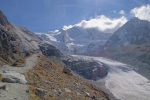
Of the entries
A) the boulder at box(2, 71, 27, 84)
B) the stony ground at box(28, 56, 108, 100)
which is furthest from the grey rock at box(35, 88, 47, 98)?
the boulder at box(2, 71, 27, 84)

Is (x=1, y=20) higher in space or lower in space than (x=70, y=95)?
higher

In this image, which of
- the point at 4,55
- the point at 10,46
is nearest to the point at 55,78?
the point at 4,55

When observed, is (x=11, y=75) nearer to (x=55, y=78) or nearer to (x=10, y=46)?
(x=55, y=78)

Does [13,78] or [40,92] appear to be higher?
Result: [13,78]

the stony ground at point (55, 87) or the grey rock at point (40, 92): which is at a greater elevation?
the stony ground at point (55, 87)

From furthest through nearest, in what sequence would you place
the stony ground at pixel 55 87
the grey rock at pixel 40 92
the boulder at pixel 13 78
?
the boulder at pixel 13 78, the stony ground at pixel 55 87, the grey rock at pixel 40 92

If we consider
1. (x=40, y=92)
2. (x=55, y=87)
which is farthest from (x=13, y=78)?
(x=40, y=92)

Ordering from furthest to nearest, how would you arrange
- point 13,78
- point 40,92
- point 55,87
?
point 55,87 → point 13,78 → point 40,92

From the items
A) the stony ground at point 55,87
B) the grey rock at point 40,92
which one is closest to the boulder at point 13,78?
the stony ground at point 55,87

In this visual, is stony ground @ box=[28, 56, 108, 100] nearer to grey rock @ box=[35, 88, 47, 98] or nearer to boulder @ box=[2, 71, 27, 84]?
grey rock @ box=[35, 88, 47, 98]

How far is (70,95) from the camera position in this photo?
3638 centimetres

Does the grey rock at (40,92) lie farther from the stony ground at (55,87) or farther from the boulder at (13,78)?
the boulder at (13,78)

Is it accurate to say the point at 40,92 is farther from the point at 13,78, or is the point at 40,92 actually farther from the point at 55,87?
the point at 13,78

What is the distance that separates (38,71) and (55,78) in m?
2.73
